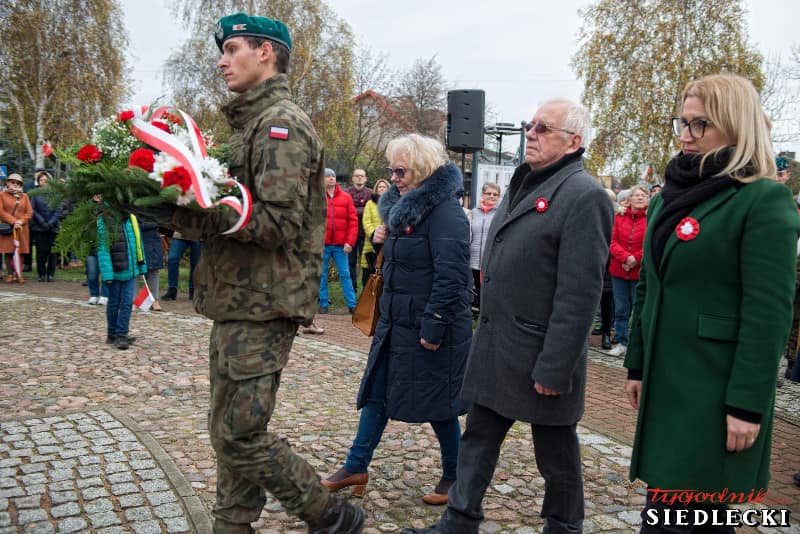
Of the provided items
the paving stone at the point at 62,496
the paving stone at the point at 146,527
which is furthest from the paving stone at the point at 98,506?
the paving stone at the point at 146,527

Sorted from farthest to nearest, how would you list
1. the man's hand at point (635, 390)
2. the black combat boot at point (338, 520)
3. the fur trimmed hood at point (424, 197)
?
the fur trimmed hood at point (424, 197)
the black combat boot at point (338, 520)
the man's hand at point (635, 390)

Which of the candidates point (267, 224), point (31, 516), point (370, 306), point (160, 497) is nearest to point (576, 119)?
point (267, 224)

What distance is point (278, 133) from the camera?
2715mm

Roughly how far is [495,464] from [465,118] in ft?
25.3

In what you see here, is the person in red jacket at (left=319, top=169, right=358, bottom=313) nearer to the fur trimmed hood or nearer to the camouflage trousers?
the fur trimmed hood

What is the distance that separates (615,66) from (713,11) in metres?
4.39

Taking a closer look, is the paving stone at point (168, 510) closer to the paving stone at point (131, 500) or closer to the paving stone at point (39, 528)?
the paving stone at point (131, 500)

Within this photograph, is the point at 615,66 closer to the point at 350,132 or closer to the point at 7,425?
the point at 350,132

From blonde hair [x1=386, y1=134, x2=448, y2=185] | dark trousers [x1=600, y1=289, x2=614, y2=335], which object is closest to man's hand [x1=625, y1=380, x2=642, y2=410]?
blonde hair [x1=386, y1=134, x2=448, y2=185]

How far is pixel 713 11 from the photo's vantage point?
1148 inches

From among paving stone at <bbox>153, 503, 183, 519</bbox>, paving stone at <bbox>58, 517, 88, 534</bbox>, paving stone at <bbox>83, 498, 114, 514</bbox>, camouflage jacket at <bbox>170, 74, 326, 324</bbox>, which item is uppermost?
camouflage jacket at <bbox>170, 74, 326, 324</bbox>

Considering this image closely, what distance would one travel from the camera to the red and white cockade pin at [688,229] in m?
2.58

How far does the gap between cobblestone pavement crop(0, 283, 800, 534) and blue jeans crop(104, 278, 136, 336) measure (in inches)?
9.5

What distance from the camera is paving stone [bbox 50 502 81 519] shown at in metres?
3.52
